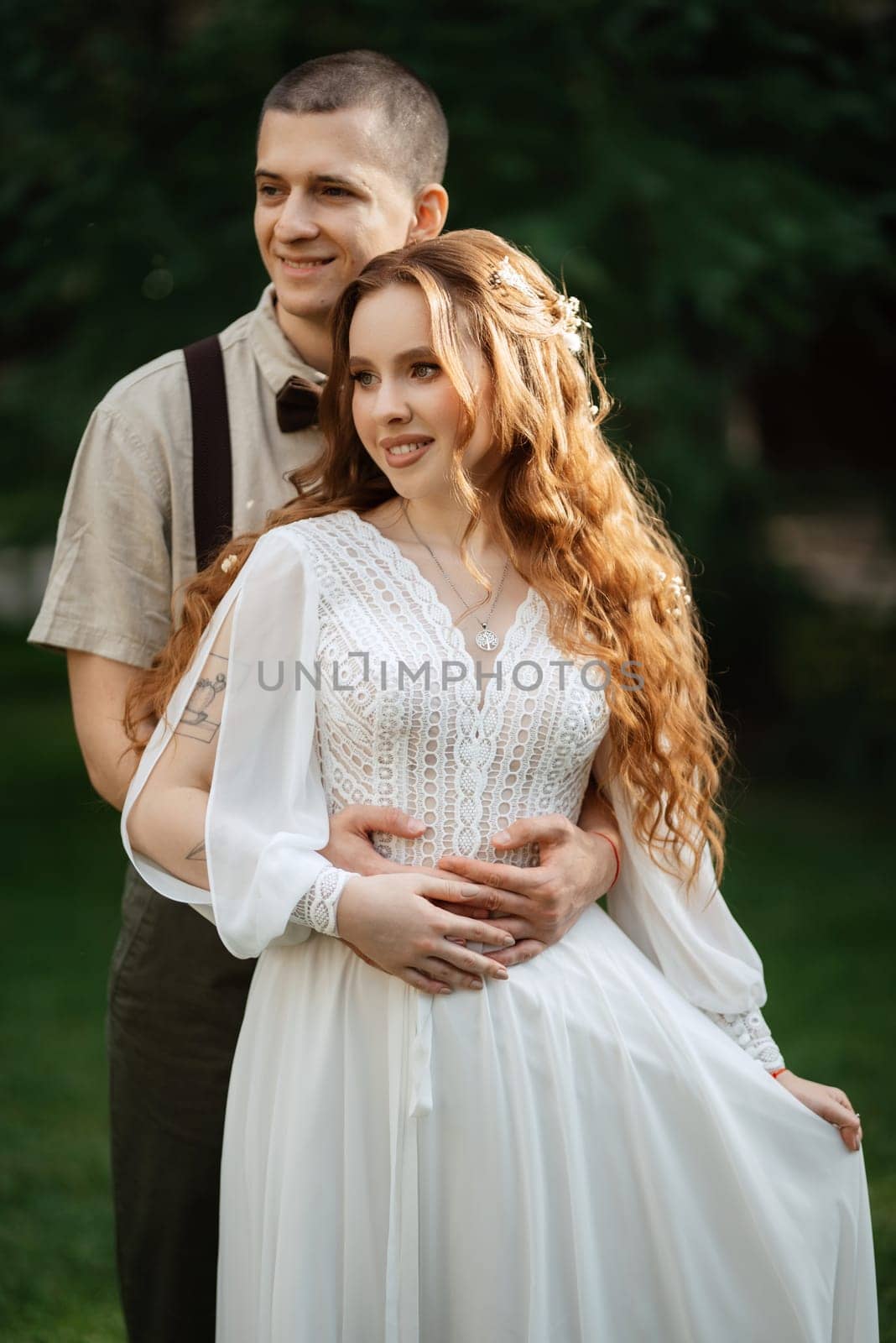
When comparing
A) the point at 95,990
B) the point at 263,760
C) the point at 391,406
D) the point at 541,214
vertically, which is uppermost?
the point at 541,214

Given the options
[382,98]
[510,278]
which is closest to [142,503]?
[510,278]

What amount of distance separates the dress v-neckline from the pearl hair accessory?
1.44 feet

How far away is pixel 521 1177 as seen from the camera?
2.11m

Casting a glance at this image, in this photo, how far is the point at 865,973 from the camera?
20.5ft

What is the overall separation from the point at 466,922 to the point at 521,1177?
1.27ft

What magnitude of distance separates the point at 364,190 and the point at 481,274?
0.51m

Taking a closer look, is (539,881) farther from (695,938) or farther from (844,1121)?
(844,1121)

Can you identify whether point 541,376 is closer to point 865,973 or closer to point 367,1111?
point 367,1111

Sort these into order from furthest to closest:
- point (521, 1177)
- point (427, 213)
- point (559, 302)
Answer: point (427, 213) < point (559, 302) < point (521, 1177)

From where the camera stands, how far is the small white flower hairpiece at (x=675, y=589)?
255 centimetres

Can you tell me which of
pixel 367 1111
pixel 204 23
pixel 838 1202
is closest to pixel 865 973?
pixel 838 1202

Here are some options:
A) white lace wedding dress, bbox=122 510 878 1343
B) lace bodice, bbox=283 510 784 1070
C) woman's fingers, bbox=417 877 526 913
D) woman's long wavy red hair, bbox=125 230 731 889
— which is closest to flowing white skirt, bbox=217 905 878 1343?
white lace wedding dress, bbox=122 510 878 1343

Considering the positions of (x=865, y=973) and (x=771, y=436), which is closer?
(x=865, y=973)

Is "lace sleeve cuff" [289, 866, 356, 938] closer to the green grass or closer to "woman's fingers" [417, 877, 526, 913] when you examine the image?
"woman's fingers" [417, 877, 526, 913]
